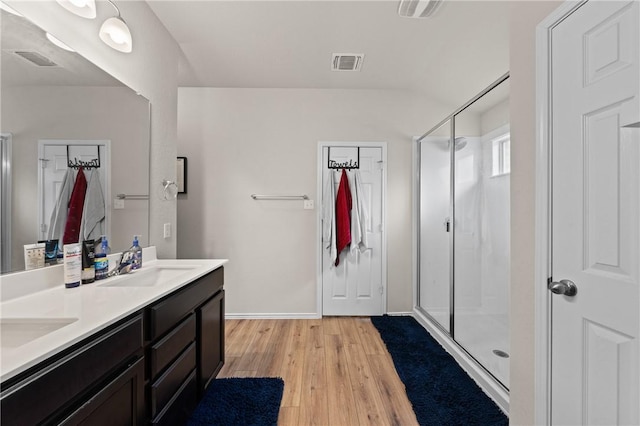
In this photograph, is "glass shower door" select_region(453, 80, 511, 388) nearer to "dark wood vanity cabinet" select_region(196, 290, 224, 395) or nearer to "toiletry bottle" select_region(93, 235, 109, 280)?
"dark wood vanity cabinet" select_region(196, 290, 224, 395)

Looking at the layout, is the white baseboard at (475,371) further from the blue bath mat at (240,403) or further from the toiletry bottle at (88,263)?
the toiletry bottle at (88,263)

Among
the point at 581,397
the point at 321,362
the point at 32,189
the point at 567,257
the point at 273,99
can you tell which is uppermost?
the point at 273,99

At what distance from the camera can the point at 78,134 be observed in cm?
144

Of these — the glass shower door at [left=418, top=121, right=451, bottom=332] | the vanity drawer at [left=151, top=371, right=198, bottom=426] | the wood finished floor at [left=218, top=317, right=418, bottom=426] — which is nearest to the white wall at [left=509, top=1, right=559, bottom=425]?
the wood finished floor at [left=218, top=317, right=418, bottom=426]

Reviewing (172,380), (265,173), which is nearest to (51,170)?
(172,380)

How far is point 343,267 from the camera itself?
128 inches

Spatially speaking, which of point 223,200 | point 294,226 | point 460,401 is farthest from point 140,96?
point 460,401

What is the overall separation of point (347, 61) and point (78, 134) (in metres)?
2.15

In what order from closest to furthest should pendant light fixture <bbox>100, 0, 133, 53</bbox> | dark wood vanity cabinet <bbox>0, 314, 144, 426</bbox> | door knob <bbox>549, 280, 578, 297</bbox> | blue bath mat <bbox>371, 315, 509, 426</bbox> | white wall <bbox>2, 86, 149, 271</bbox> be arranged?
dark wood vanity cabinet <bbox>0, 314, 144, 426</bbox>
door knob <bbox>549, 280, 578, 297</bbox>
white wall <bbox>2, 86, 149, 271</bbox>
pendant light fixture <bbox>100, 0, 133, 53</bbox>
blue bath mat <bbox>371, 315, 509, 426</bbox>

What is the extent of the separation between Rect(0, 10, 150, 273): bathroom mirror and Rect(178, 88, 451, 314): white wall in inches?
55.4

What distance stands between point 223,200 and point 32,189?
199 centimetres

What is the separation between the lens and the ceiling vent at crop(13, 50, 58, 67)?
1198 millimetres

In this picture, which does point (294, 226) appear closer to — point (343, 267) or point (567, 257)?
point (343, 267)

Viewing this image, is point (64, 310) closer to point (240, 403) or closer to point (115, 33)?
point (240, 403)
